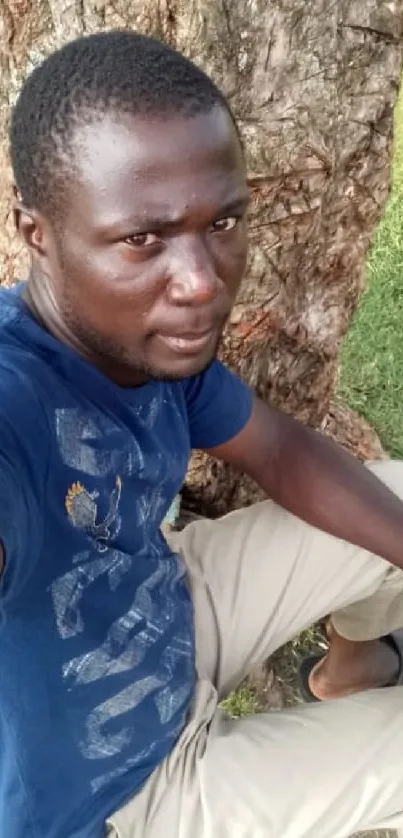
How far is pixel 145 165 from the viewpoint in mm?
1207

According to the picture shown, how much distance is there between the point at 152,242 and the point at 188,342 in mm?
154

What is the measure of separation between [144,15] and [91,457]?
82 cm

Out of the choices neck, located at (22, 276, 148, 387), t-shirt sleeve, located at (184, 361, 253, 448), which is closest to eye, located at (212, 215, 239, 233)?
neck, located at (22, 276, 148, 387)

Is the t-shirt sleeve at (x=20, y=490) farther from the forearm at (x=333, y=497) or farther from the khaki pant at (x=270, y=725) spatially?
the forearm at (x=333, y=497)

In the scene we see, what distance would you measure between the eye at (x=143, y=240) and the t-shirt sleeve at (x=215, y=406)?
51 centimetres

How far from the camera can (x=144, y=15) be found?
173cm

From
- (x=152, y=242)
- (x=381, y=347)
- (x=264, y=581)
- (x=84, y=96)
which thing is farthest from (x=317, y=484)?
(x=381, y=347)

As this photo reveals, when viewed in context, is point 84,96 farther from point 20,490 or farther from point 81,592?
point 81,592

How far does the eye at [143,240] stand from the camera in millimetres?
1250

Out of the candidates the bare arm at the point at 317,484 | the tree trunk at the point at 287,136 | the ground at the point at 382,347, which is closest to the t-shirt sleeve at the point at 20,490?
the bare arm at the point at 317,484

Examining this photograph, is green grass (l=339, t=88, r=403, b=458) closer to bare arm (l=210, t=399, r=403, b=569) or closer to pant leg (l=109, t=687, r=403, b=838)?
bare arm (l=210, t=399, r=403, b=569)

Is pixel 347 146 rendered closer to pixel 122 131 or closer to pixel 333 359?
pixel 333 359

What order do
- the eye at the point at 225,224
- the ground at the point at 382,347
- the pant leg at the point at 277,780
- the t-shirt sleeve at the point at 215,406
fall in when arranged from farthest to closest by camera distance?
1. the ground at the point at 382,347
2. the t-shirt sleeve at the point at 215,406
3. the pant leg at the point at 277,780
4. the eye at the point at 225,224

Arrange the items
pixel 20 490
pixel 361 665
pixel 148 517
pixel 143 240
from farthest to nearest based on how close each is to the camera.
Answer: pixel 361 665 < pixel 148 517 < pixel 143 240 < pixel 20 490
